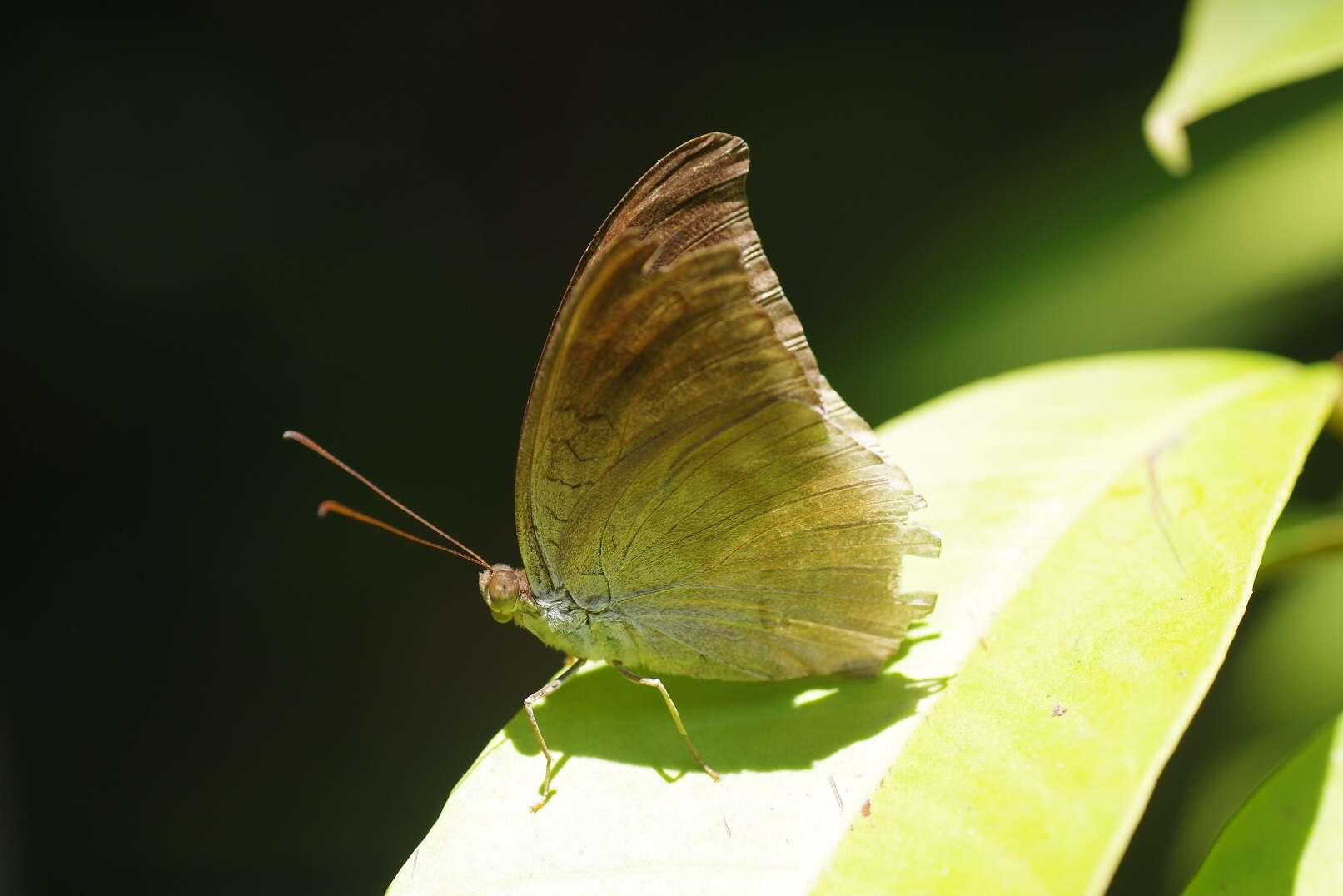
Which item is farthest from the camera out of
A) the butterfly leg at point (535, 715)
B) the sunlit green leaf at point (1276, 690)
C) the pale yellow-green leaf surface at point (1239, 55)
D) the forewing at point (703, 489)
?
the sunlit green leaf at point (1276, 690)

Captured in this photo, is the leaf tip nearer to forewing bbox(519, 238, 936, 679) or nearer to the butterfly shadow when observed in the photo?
forewing bbox(519, 238, 936, 679)

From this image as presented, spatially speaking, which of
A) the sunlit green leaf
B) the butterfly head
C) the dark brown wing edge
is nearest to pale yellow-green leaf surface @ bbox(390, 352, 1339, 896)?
the butterfly head

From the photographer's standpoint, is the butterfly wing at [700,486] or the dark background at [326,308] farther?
the dark background at [326,308]

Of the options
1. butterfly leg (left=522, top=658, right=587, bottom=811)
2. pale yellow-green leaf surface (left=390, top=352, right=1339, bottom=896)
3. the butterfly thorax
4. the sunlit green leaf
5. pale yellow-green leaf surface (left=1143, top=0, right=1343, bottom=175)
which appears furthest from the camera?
the sunlit green leaf

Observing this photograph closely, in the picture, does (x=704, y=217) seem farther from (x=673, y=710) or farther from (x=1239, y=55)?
(x=1239, y=55)

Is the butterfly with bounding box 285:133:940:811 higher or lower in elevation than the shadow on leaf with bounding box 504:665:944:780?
higher

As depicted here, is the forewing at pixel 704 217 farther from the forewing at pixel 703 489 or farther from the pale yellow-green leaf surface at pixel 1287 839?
the pale yellow-green leaf surface at pixel 1287 839

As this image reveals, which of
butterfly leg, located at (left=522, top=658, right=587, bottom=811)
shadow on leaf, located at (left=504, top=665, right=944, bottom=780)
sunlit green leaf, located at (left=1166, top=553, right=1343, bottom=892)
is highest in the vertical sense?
butterfly leg, located at (left=522, top=658, right=587, bottom=811)

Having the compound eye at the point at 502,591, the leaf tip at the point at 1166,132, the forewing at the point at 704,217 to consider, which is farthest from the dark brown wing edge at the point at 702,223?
the leaf tip at the point at 1166,132
